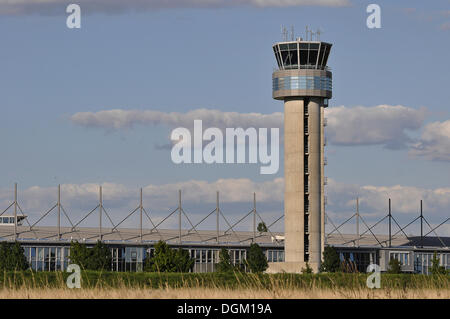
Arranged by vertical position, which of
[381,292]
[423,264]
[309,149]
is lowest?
[423,264]

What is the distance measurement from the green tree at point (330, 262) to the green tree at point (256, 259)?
9.42 metres

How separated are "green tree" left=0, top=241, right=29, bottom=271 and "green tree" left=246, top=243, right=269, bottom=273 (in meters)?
36.1

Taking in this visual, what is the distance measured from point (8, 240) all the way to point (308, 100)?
54.0m

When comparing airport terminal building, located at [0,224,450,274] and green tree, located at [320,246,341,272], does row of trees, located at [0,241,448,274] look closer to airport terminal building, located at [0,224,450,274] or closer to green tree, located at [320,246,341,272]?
green tree, located at [320,246,341,272]

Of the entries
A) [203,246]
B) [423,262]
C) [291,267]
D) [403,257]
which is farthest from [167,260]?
[423,262]

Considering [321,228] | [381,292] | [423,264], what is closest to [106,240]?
[321,228]

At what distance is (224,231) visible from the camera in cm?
17050

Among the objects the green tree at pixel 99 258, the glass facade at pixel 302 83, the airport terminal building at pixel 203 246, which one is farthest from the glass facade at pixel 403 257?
the green tree at pixel 99 258

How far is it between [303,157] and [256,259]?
18409 mm

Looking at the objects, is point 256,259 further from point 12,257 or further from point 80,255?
point 12,257
